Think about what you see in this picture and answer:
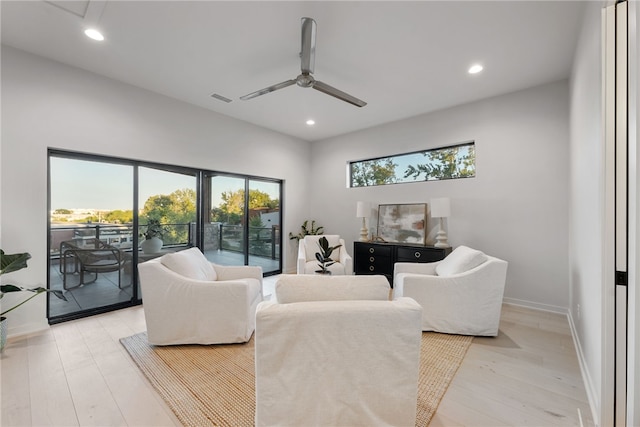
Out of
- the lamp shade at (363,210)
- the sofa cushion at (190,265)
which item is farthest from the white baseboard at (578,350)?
the sofa cushion at (190,265)

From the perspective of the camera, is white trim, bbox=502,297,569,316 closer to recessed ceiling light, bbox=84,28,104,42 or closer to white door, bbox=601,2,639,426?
white door, bbox=601,2,639,426

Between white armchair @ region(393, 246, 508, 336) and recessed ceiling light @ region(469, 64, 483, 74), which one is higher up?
recessed ceiling light @ region(469, 64, 483, 74)

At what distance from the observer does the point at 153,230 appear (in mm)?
3803

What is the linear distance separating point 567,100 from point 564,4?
158cm

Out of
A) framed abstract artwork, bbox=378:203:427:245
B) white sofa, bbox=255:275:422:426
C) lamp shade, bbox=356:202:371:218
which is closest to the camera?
white sofa, bbox=255:275:422:426

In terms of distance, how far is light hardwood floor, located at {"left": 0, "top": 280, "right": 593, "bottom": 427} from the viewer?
159 cm

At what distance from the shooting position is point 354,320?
137 centimetres

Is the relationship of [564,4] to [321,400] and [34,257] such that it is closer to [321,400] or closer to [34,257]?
[321,400]

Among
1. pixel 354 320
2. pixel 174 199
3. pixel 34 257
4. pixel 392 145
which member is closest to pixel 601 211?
pixel 354 320

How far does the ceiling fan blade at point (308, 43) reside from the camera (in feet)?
7.09

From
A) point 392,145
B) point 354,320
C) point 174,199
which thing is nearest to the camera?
point 354,320

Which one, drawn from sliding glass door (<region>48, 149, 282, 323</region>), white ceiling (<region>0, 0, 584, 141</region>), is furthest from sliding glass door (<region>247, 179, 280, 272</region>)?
white ceiling (<region>0, 0, 584, 141</region>)

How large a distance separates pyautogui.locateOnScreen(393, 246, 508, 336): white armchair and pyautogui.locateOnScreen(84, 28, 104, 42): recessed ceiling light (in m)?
3.72

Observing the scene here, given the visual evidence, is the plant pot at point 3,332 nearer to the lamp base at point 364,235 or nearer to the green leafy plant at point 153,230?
the green leafy plant at point 153,230
